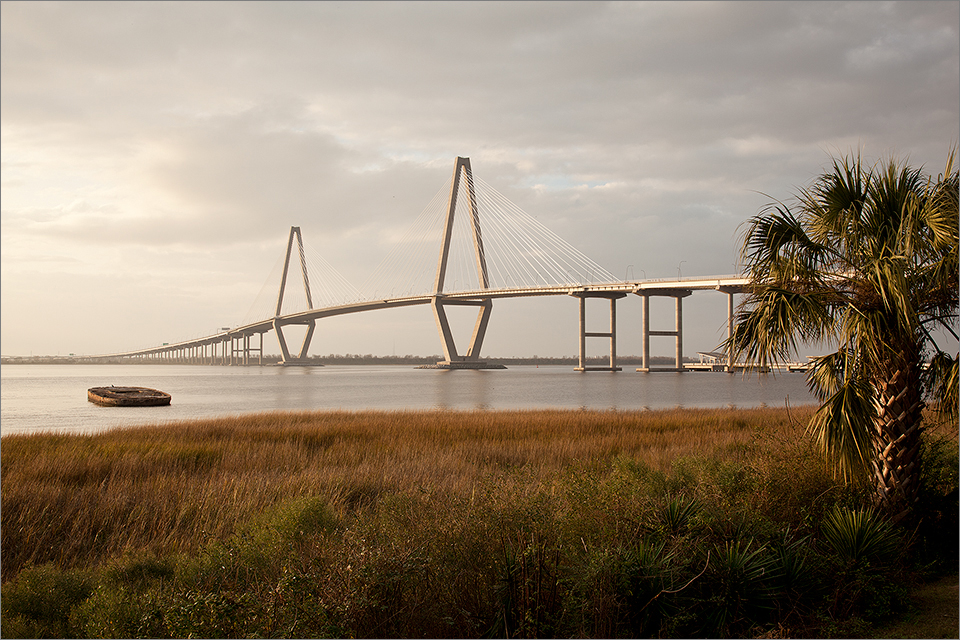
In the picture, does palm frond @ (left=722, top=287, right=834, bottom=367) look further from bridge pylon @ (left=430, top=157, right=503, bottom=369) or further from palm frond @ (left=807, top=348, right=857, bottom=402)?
bridge pylon @ (left=430, top=157, right=503, bottom=369)

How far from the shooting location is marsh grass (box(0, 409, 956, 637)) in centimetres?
400

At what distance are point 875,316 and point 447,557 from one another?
14.2ft

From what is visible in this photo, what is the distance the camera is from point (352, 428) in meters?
16.1

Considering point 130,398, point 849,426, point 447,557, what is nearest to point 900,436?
point 849,426

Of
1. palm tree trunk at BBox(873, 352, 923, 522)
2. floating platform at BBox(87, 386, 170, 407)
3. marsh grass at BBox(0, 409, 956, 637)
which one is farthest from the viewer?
floating platform at BBox(87, 386, 170, 407)

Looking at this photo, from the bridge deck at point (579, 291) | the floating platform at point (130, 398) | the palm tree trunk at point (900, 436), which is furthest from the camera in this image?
the bridge deck at point (579, 291)

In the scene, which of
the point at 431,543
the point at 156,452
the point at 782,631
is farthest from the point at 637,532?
the point at 156,452

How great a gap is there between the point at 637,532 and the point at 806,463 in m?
3.01

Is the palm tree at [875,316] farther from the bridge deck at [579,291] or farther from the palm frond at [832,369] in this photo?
the bridge deck at [579,291]

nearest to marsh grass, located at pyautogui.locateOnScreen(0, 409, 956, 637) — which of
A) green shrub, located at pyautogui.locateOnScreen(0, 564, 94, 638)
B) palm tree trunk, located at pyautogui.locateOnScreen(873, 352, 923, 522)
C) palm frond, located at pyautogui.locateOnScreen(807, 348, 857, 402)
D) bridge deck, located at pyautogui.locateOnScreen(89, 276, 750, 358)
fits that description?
green shrub, located at pyautogui.locateOnScreen(0, 564, 94, 638)

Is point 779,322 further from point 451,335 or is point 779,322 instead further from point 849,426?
point 451,335

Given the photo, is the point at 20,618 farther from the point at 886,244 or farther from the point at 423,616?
the point at 886,244

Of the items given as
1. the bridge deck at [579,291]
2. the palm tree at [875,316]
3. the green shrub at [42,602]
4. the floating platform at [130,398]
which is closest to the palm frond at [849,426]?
the palm tree at [875,316]

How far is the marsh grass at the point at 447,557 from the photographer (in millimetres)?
4004
